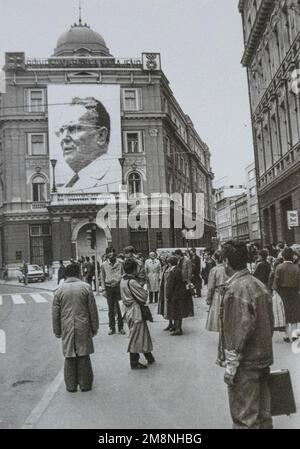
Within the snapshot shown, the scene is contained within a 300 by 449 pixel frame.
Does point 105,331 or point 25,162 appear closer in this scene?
point 105,331

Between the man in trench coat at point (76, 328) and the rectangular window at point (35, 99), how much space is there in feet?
120

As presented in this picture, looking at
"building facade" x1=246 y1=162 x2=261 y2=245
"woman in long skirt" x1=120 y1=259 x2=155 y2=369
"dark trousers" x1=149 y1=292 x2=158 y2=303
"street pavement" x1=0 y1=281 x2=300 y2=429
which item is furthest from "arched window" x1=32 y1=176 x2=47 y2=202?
"building facade" x1=246 y1=162 x2=261 y2=245

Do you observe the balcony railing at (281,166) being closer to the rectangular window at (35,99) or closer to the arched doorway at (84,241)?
the arched doorway at (84,241)

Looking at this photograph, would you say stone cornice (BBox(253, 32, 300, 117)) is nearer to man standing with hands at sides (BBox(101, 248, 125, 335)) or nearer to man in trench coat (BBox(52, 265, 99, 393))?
man standing with hands at sides (BBox(101, 248, 125, 335))

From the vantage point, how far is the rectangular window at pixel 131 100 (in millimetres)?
43156

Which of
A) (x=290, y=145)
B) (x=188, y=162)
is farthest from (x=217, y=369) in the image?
(x=188, y=162)

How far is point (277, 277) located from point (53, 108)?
34.9m

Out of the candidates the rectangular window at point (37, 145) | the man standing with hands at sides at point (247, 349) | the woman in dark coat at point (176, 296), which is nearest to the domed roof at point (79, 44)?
the rectangular window at point (37, 145)

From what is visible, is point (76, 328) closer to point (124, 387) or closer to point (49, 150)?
point (124, 387)

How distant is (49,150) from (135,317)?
34.7 meters

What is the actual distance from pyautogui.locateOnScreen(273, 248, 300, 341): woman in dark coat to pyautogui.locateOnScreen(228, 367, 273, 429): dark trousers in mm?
5085

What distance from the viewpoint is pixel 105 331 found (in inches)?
482

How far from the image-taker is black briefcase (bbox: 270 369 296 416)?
4.45m

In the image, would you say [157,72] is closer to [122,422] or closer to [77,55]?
[77,55]
